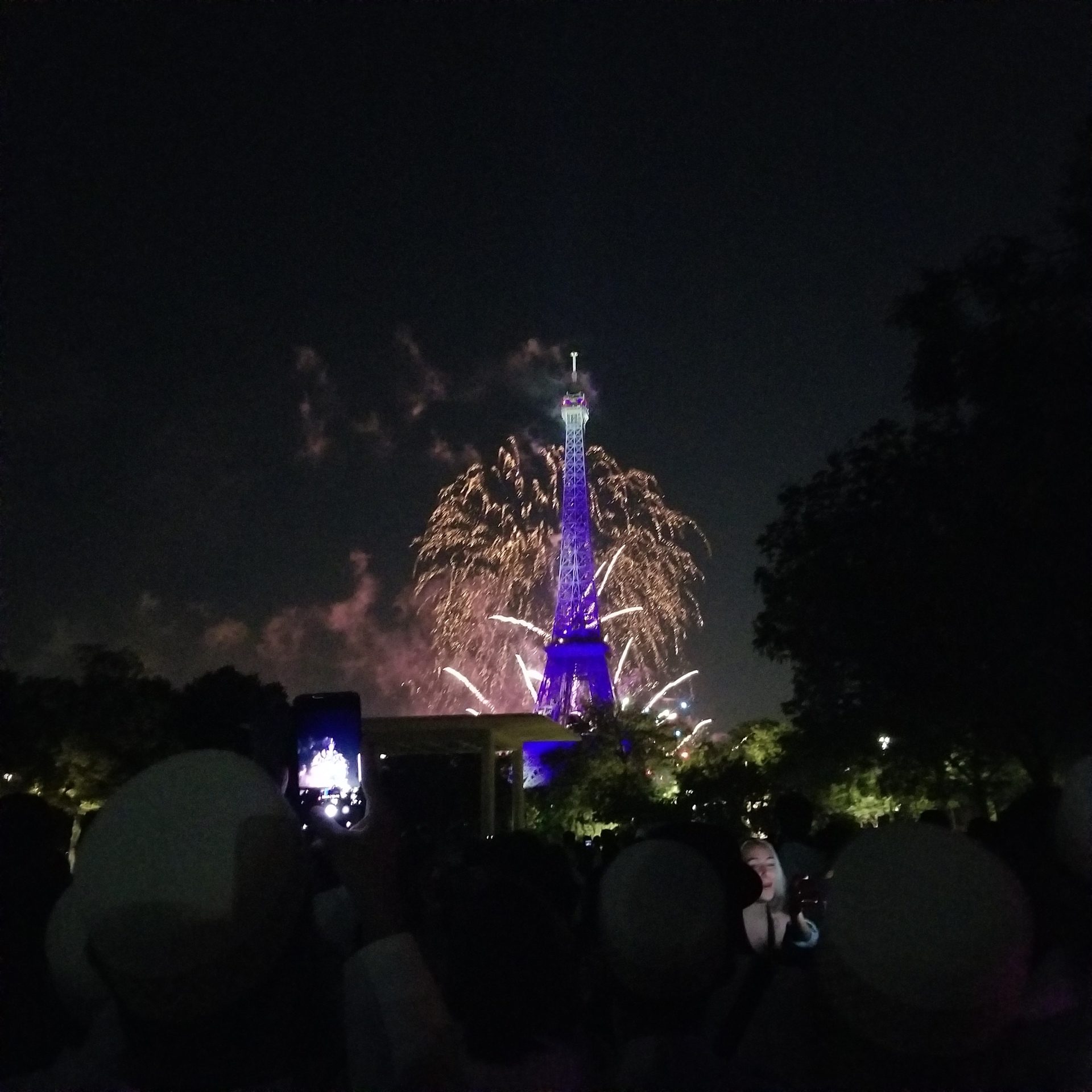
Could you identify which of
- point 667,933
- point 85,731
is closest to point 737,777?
point 85,731

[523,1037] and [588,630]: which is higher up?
[588,630]

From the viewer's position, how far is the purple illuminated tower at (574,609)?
195 ft

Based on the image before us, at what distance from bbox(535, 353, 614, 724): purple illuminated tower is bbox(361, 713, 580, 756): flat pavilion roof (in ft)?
92.9

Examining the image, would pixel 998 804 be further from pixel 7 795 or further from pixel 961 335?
pixel 7 795

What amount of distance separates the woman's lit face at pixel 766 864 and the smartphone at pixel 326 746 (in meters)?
1.76

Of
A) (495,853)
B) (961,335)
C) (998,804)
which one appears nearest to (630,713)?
(998,804)

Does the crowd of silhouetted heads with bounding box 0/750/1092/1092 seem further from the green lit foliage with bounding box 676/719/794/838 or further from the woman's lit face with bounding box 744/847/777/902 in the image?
the green lit foliage with bounding box 676/719/794/838

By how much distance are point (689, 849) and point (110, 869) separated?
1446mm

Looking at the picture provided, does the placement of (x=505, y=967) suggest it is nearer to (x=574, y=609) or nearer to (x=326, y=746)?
(x=326, y=746)

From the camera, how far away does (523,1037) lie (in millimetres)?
2559

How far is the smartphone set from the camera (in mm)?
3467

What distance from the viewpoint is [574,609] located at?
197 ft

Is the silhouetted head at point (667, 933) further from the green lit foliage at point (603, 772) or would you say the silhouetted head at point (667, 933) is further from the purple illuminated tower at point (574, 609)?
the purple illuminated tower at point (574, 609)

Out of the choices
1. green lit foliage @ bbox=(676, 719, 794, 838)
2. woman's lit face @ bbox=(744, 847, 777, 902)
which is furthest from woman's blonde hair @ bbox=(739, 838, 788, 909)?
green lit foliage @ bbox=(676, 719, 794, 838)
